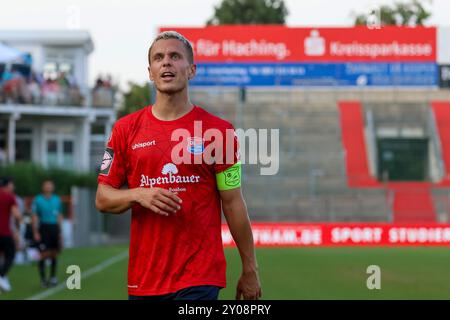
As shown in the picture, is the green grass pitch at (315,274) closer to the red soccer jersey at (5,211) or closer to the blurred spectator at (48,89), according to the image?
the red soccer jersey at (5,211)

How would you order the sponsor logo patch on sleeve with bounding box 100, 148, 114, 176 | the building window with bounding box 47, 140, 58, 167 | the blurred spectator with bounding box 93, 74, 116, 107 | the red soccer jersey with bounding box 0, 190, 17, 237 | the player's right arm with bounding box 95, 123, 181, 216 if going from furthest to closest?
the building window with bounding box 47, 140, 58, 167 < the blurred spectator with bounding box 93, 74, 116, 107 < the red soccer jersey with bounding box 0, 190, 17, 237 < the sponsor logo patch on sleeve with bounding box 100, 148, 114, 176 < the player's right arm with bounding box 95, 123, 181, 216

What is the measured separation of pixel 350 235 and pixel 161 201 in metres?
26.3

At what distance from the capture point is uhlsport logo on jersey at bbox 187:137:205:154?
20.0 feet

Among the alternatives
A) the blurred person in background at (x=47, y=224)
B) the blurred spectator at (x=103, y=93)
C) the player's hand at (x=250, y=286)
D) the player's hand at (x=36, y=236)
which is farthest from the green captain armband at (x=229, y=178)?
the blurred spectator at (x=103, y=93)

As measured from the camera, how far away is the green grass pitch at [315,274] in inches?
664

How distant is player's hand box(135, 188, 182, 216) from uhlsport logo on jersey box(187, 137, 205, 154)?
0.35m

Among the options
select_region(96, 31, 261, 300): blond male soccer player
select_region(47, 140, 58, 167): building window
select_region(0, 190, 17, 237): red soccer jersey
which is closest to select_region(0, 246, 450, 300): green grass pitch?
select_region(0, 190, 17, 237): red soccer jersey

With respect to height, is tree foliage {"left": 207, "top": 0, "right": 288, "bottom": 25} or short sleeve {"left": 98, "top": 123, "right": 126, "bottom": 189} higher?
tree foliage {"left": 207, "top": 0, "right": 288, "bottom": 25}

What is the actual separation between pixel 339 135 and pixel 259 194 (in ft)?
23.2

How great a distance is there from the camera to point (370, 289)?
706 inches

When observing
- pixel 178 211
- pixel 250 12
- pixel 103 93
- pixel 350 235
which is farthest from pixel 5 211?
pixel 250 12

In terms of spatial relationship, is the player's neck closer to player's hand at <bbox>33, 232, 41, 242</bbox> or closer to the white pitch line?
the white pitch line

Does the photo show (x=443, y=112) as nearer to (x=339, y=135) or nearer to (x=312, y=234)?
(x=339, y=135)

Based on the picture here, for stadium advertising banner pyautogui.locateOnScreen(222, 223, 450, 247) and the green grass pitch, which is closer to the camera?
the green grass pitch
